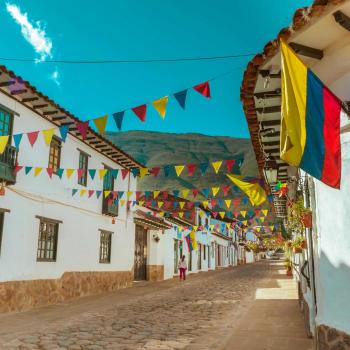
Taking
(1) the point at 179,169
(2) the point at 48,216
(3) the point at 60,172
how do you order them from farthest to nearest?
(3) the point at 60,172
(2) the point at 48,216
(1) the point at 179,169

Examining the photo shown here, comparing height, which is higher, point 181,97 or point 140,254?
point 181,97

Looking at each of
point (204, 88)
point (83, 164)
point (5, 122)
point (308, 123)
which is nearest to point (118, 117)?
point (204, 88)

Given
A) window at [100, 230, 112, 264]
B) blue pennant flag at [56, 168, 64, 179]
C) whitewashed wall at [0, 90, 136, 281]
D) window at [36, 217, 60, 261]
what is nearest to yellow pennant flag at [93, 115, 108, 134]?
whitewashed wall at [0, 90, 136, 281]

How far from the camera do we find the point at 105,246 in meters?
17.4

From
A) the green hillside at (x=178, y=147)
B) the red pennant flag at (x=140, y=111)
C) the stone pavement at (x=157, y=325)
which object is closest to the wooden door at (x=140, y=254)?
the stone pavement at (x=157, y=325)

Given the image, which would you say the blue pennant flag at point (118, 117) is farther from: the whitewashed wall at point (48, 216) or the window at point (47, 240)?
the window at point (47, 240)

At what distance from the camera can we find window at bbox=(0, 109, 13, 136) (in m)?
11.0

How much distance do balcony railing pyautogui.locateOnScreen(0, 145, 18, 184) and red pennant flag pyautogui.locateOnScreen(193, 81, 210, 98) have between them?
6651 millimetres

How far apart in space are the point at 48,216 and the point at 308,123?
439 inches

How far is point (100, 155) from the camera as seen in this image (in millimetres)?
16797

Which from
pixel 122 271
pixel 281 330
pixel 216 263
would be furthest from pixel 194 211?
pixel 281 330

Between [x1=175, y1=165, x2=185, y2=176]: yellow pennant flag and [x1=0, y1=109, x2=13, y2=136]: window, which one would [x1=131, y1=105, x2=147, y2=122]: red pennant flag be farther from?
[x1=0, y1=109, x2=13, y2=136]: window

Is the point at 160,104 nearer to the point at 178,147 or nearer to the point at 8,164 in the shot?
the point at 8,164

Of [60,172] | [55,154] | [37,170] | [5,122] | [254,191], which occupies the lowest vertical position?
[254,191]
